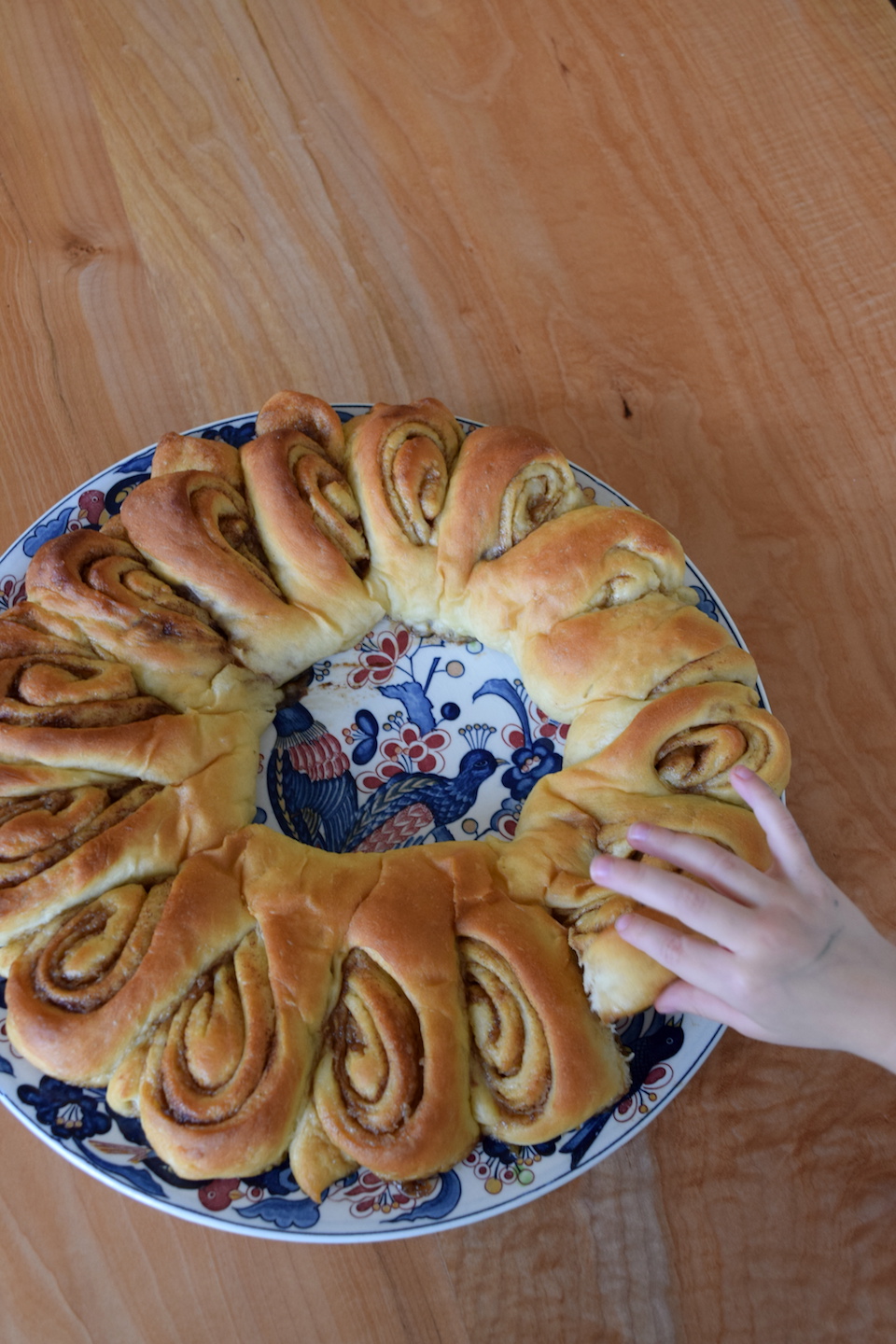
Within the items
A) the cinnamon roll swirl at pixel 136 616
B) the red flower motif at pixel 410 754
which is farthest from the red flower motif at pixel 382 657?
the cinnamon roll swirl at pixel 136 616

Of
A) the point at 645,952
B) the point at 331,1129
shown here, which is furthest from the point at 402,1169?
the point at 645,952

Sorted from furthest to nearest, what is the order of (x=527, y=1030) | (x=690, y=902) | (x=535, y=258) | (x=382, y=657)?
(x=535, y=258), (x=382, y=657), (x=527, y=1030), (x=690, y=902)

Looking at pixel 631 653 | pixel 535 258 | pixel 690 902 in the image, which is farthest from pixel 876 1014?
pixel 535 258

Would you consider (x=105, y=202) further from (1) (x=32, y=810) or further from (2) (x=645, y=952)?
(2) (x=645, y=952)

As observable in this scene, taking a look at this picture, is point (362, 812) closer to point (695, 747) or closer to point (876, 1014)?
point (695, 747)

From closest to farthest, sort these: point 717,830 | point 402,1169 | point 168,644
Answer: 1. point 402,1169
2. point 717,830
3. point 168,644

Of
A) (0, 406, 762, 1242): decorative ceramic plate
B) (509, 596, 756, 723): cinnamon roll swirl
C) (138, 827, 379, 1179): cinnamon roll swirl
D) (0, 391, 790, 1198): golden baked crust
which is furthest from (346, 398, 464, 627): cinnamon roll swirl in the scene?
(138, 827, 379, 1179): cinnamon roll swirl

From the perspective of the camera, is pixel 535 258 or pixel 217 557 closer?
pixel 217 557

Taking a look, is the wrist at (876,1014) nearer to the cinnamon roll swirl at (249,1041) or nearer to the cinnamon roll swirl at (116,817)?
the cinnamon roll swirl at (249,1041)
